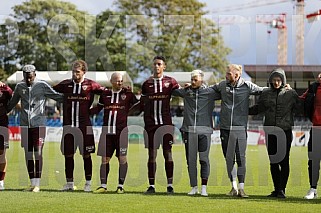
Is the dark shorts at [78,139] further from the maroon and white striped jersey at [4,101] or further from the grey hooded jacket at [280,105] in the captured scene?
the grey hooded jacket at [280,105]

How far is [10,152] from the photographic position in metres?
23.5

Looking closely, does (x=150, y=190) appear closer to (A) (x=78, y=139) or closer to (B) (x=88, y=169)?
(B) (x=88, y=169)

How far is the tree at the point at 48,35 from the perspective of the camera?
45.5 meters

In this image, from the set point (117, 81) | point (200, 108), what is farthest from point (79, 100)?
point (200, 108)

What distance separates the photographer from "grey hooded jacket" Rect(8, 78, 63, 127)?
37.8 feet

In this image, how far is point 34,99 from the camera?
37.9 ft

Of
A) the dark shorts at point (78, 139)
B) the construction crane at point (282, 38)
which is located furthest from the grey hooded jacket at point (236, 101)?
the construction crane at point (282, 38)

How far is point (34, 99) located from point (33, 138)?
0.71m

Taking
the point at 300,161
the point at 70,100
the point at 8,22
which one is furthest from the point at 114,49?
the point at 70,100

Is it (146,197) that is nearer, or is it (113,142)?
(146,197)

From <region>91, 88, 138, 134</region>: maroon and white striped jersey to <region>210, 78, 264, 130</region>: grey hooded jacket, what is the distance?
1.70 meters

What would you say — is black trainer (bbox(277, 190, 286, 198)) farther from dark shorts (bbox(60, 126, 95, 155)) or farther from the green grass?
dark shorts (bbox(60, 126, 95, 155))

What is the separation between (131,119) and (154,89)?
2178 cm

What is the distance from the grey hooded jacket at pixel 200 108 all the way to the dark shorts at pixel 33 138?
2.61 m
